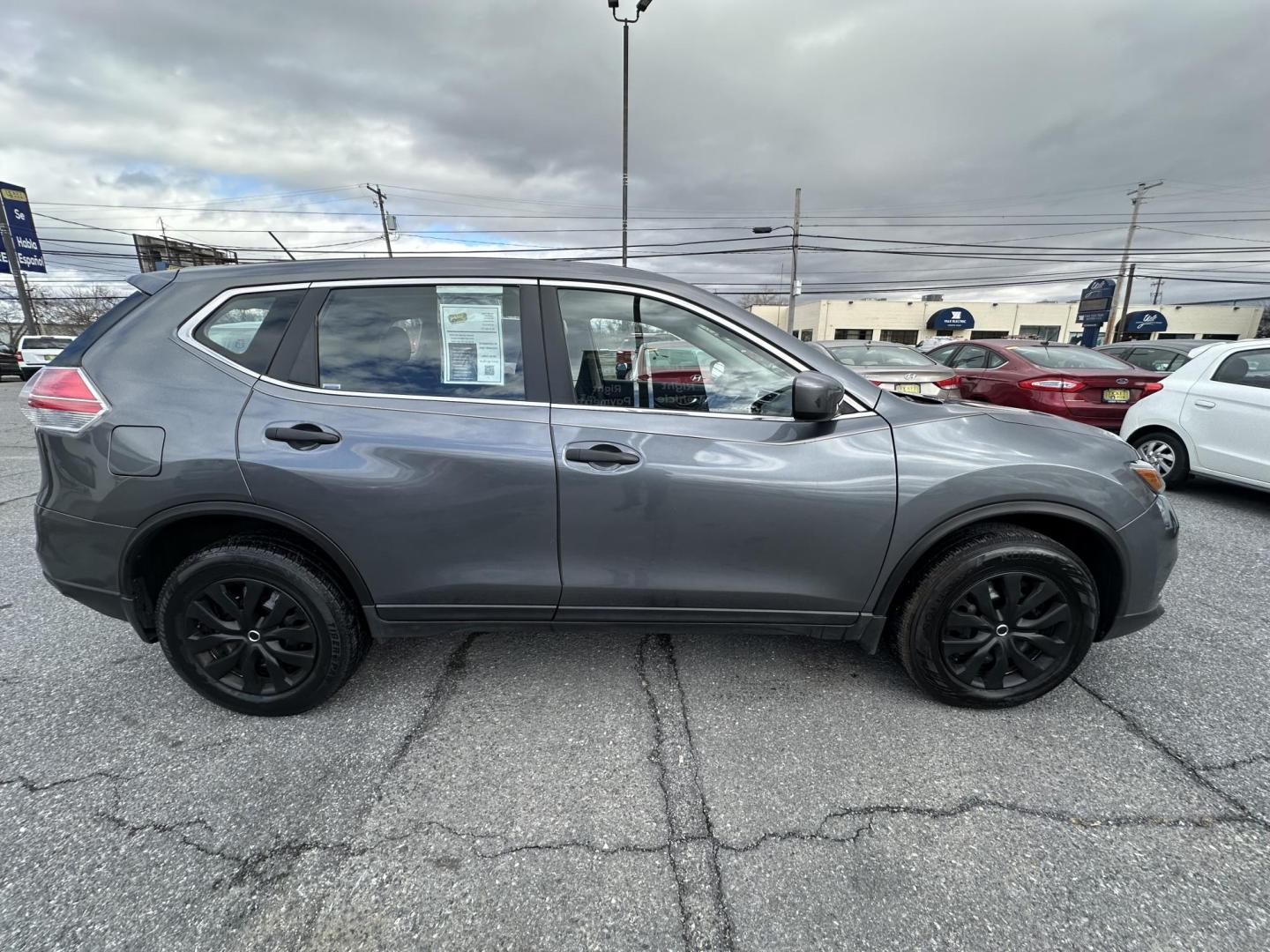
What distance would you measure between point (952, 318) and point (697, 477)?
53.5m

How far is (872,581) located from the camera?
2234mm

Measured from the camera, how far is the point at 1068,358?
24.0 ft

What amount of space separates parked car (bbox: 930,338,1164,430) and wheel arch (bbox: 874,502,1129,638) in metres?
4.66

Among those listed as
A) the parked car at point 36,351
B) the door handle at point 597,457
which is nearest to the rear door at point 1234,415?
the door handle at point 597,457

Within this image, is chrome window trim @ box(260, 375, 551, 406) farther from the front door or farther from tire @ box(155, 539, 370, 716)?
tire @ box(155, 539, 370, 716)

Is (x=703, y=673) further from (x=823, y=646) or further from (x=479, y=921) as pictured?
(x=479, y=921)

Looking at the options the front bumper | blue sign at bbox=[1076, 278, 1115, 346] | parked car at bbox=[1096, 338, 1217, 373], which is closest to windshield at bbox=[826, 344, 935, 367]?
parked car at bbox=[1096, 338, 1217, 373]

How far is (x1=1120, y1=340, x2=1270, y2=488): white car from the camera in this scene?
4824 mm

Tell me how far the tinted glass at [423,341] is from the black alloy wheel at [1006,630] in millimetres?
1963

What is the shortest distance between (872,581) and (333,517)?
205 cm

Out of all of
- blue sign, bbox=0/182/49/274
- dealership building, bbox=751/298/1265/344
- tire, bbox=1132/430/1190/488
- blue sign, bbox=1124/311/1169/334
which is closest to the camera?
tire, bbox=1132/430/1190/488

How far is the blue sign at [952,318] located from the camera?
47.0 meters

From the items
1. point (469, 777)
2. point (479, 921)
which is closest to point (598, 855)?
point (479, 921)

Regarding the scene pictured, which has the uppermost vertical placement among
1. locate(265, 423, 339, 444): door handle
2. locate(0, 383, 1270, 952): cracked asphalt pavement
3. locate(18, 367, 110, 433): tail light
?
locate(18, 367, 110, 433): tail light
